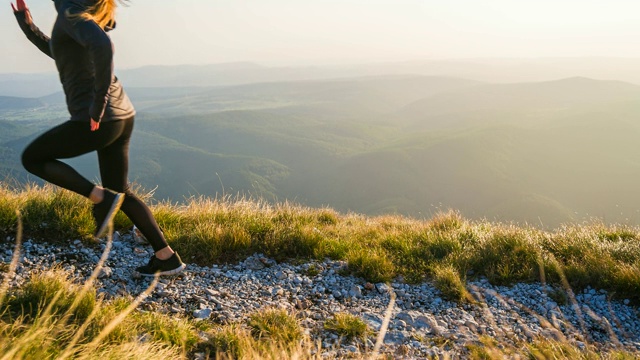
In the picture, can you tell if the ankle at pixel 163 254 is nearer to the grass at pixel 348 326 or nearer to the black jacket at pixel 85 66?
the black jacket at pixel 85 66

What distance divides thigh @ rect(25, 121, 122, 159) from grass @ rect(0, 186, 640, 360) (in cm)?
72

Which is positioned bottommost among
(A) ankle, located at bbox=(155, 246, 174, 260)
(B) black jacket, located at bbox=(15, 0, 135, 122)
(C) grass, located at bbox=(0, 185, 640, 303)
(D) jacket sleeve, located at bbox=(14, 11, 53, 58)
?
(C) grass, located at bbox=(0, 185, 640, 303)

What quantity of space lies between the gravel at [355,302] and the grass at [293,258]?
155 mm

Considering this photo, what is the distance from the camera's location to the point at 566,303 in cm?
501

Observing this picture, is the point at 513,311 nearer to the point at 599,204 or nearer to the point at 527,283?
the point at 527,283

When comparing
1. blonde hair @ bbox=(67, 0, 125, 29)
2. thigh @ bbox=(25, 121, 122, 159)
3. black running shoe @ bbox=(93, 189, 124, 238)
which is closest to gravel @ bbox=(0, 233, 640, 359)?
black running shoe @ bbox=(93, 189, 124, 238)

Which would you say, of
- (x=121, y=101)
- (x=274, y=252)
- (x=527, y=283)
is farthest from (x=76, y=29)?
(x=527, y=283)

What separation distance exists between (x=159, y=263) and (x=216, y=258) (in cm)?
83

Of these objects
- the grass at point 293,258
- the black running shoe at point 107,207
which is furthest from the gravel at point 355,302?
the black running shoe at point 107,207

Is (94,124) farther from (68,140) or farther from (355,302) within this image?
(355,302)

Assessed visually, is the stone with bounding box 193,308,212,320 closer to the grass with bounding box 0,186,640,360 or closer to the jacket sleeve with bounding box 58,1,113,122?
the grass with bounding box 0,186,640,360

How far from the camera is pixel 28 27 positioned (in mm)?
4586

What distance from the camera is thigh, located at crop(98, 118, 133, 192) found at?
4.36m

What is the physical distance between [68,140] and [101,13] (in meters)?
1.18
